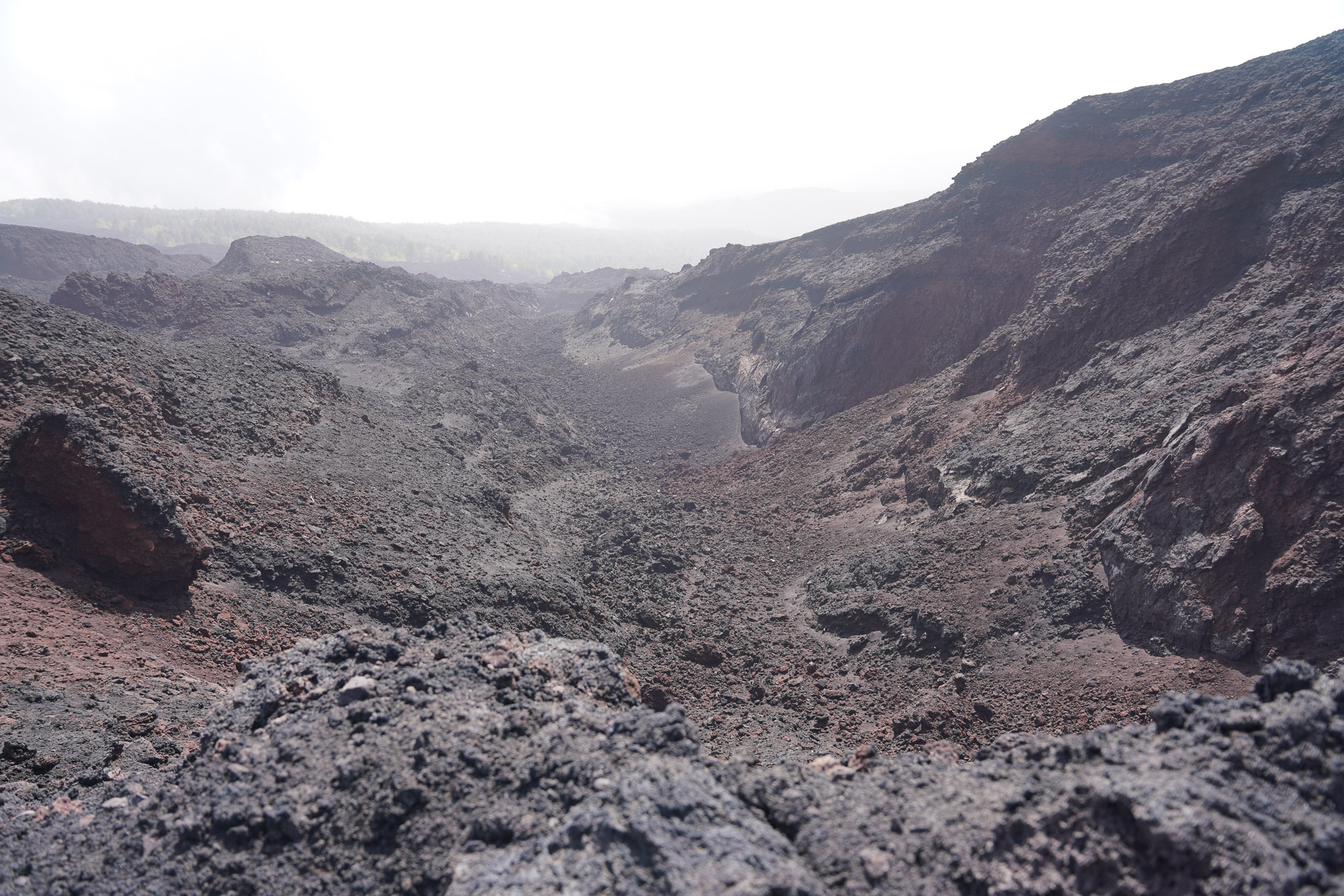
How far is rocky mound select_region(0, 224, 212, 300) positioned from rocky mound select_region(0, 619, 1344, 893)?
5912cm

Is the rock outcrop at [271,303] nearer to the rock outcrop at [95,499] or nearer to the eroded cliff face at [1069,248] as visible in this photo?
the eroded cliff face at [1069,248]

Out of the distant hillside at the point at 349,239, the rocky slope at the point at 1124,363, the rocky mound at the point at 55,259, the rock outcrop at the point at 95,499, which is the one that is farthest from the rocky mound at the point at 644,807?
the distant hillside at the point at 349,239

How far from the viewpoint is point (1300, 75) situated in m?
19.4

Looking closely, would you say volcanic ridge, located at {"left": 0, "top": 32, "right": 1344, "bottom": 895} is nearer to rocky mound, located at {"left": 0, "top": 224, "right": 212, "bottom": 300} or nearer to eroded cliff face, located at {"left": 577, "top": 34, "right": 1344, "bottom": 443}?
eroded cliff face, located at {"left": 577, "top": 34, "right": 1344, "bottom": 443}

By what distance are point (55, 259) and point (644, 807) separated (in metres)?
77.9

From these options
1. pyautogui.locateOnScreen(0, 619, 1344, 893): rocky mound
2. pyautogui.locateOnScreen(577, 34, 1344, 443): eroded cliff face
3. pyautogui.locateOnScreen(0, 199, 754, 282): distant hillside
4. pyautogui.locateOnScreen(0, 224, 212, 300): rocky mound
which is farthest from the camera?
pyautogui.locateOnScreen(0, 199, 754, 282): distant hillside

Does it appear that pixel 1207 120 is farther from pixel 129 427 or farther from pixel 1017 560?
pixel 129 427

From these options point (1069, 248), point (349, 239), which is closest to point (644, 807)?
point (1069, 248)

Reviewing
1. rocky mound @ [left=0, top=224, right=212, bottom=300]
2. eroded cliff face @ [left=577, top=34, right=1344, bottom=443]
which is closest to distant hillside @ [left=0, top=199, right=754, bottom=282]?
rocky mound @ [left=0, top=224, right=212, bottom=300]

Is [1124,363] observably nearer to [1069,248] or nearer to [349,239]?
[1069,248]

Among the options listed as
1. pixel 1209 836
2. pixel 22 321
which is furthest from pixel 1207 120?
pixel 22 321

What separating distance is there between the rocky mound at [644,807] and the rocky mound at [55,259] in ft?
194

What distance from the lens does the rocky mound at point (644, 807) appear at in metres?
3.50

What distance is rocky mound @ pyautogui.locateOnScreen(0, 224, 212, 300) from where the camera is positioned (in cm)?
5225
